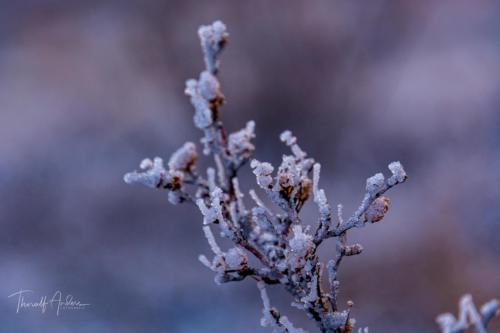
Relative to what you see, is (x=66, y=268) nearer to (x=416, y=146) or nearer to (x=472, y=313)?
(x=416, y=146)

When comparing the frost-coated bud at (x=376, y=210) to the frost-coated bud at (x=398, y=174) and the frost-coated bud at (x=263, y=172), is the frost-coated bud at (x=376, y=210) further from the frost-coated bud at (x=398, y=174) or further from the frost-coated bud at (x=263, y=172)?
the frost-coated bud at (x=263, y=172)

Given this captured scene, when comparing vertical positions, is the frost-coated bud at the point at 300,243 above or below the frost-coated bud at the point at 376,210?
below

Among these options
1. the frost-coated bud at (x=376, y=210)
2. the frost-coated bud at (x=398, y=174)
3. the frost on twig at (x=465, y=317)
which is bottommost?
the frost on twig at (x=465, y=317)

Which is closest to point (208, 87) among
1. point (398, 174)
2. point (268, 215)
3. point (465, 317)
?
point (268, 215)

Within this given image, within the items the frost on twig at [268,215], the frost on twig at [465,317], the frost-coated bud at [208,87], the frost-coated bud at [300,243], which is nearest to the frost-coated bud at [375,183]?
the frost on twig at [268,215]

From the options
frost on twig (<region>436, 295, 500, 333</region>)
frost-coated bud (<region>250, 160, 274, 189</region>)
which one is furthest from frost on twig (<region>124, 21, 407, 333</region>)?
frost on twig (<region>436, 295, 500, 333</region>)

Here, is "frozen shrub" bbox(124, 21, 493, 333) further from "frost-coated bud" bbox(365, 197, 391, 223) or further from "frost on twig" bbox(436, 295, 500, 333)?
"frost on twig" bbox(436, 295, 500, 333)

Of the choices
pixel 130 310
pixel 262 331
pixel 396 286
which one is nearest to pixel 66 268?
pixel 130 310

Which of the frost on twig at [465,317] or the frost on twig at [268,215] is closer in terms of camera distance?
the frost on twig at [465,317]

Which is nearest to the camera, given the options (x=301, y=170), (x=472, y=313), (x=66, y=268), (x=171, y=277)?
(x=472, y=313)
